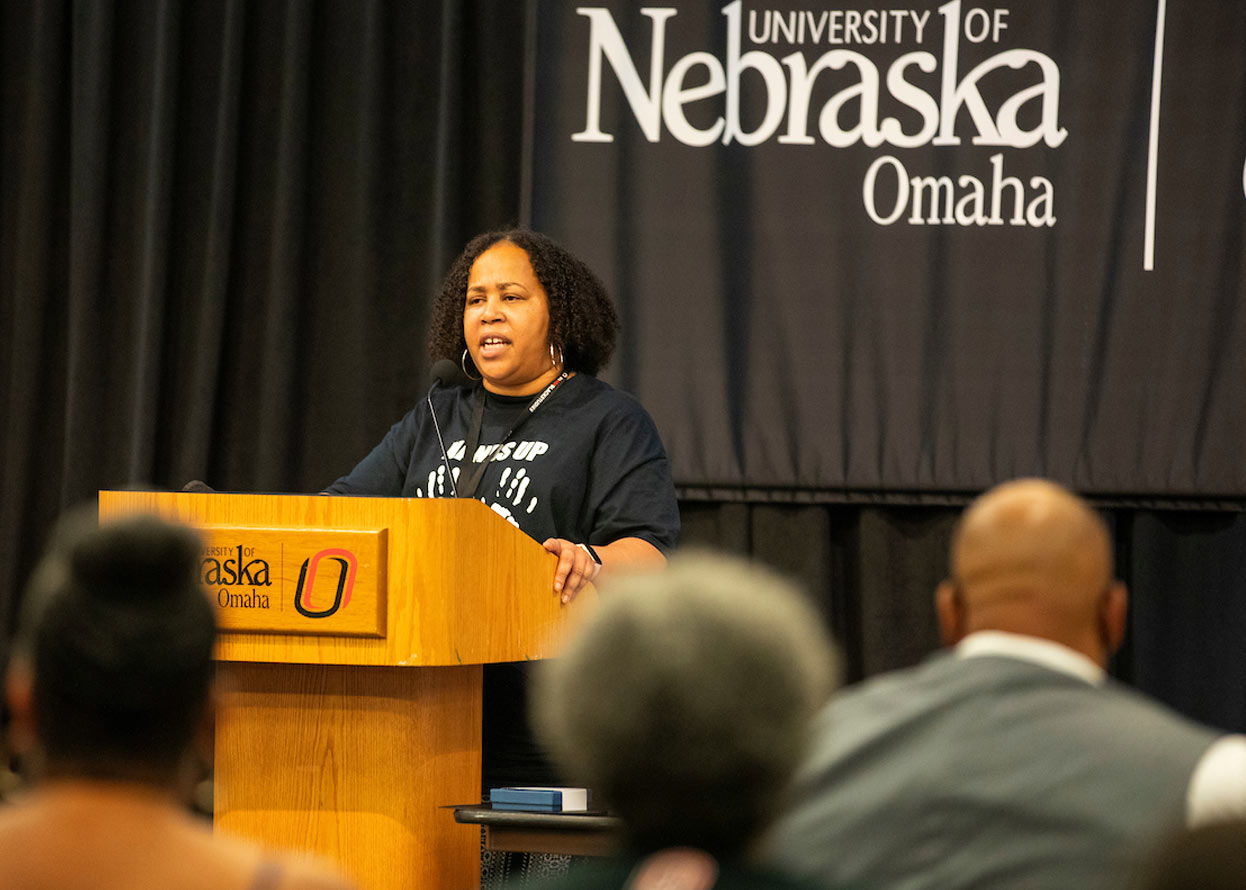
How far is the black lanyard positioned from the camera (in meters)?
3.12

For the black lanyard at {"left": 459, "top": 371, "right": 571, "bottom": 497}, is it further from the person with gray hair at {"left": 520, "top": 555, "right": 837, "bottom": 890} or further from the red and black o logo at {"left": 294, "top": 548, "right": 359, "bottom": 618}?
the person with gray hair at {"left": 520, "top": 555, "right": 837, "bottom": 890}

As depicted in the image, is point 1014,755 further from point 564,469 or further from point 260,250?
point 260,250

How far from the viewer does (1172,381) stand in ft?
13.8

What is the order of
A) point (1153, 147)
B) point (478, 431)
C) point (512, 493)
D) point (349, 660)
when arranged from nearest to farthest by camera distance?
point (349, 660)
point (512, 493)
point (478, 431)
point (1153, 147)

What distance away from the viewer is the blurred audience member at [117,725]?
3.29ft

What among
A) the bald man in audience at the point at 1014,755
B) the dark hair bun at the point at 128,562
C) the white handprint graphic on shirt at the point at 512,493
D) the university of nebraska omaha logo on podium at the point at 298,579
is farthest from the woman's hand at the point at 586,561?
the dark hair bun at the point at 128,562

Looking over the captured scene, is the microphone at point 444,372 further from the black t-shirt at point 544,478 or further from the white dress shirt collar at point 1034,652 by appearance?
the white dress shirt collar at point 1034,652

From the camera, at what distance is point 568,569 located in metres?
2.81

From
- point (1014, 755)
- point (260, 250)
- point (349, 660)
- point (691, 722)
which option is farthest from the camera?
point (260, 250)

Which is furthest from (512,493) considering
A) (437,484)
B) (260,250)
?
(260,250)

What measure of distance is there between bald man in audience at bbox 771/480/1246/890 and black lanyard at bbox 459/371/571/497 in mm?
1729

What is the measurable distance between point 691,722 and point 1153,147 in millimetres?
3756

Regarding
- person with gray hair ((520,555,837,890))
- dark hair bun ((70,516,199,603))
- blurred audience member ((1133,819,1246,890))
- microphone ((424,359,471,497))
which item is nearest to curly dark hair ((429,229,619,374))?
microphone ((424,359,471,497))

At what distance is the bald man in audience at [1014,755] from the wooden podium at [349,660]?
1.10 metres
